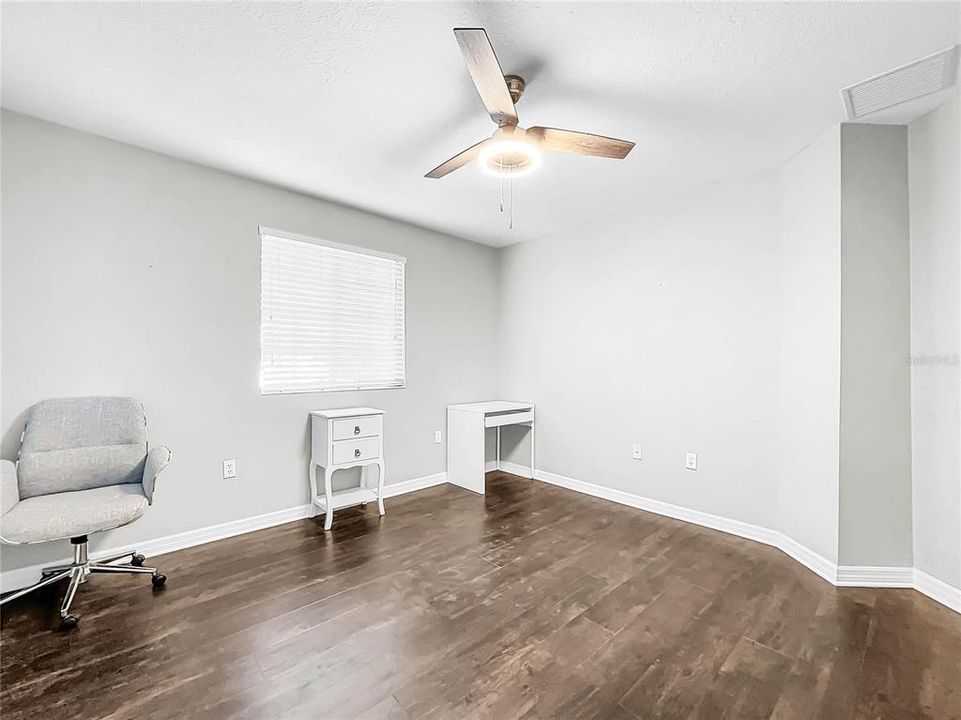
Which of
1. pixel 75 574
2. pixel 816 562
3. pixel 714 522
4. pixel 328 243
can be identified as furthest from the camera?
pixel 328 243

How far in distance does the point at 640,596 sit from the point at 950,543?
60.2 inches

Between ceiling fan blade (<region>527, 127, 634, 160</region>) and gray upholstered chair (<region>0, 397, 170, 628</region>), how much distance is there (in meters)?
2.52

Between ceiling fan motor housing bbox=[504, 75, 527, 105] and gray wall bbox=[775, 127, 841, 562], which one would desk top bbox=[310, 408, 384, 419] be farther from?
gray wall bbox=[775, 127, 841, 562]

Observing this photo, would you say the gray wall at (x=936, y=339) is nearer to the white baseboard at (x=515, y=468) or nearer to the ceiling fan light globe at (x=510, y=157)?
the ceiling fan light globe at (x=510, y=157)

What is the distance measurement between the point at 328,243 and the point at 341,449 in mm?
1618

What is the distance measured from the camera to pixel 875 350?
7.72 feet

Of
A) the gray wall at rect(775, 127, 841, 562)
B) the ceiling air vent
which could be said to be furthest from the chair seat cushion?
the ceiling air vent

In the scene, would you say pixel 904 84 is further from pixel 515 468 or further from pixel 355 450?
pixel 515 468

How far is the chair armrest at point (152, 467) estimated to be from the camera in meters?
2.27

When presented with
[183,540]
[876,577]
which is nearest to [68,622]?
[183,540]

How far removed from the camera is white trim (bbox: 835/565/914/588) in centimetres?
231

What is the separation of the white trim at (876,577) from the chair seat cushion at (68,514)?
366 centimetres

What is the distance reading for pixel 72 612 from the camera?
6.70ft

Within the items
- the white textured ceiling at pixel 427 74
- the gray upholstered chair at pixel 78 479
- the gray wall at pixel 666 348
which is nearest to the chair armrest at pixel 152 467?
the gray upholstered chair at pixel 78 479
